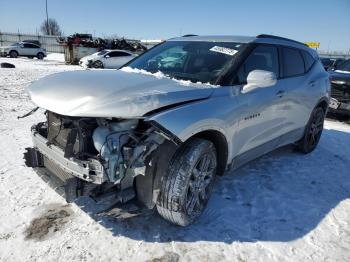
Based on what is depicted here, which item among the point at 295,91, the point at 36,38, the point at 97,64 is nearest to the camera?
the point at 295,91

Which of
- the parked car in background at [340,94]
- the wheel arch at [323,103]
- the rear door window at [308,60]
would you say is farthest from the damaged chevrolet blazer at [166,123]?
the parked car in background at [340,94]

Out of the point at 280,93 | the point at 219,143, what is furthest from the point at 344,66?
the point at 219,143

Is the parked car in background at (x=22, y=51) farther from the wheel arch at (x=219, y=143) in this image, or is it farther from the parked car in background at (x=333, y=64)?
the wheel arch at (x=219, y=143)

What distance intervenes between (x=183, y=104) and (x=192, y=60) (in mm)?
1092

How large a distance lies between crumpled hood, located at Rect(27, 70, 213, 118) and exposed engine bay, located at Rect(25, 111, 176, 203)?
0.20 metres

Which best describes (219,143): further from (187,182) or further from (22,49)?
(22,49)

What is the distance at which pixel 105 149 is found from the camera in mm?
2633

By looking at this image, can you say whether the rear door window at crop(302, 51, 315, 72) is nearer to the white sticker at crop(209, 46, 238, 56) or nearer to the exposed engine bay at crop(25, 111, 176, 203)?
the white sticker at crop(209, 46, 238, 56)

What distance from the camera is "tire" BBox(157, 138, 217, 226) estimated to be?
293 centimetres

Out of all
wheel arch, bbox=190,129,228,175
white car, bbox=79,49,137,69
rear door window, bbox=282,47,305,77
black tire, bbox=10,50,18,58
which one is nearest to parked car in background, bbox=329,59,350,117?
rear door window, bbox=282,47,305,77

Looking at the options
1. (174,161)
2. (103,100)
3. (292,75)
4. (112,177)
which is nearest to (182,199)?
(174,161)

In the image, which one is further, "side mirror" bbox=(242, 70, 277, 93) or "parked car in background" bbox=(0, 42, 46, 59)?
"parked car in background" bbox=(0, 42, 46, 59)

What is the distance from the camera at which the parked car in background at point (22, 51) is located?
95.2 ft

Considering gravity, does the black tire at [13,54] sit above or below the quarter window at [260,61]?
below
